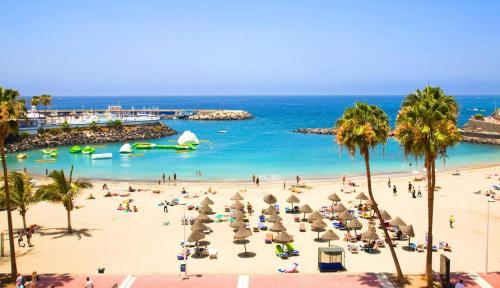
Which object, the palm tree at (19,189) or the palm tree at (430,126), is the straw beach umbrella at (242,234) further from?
the palm tree at (19,189)

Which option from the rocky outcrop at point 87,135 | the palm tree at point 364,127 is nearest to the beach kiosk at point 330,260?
the palm tree at point 364,127

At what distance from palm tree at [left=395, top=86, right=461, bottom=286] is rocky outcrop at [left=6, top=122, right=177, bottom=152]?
8294 cm

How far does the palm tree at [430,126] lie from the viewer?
17.7m

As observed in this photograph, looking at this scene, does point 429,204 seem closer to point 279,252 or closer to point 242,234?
point 279,252

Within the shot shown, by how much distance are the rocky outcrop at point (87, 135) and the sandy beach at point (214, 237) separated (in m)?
50.7

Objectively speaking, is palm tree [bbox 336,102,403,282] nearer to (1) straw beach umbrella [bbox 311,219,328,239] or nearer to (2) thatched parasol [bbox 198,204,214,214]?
(1) straw beach umbrella [bbox 311,219,328,239]

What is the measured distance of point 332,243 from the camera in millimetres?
28484

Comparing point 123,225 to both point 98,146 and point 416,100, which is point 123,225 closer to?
point 416,100

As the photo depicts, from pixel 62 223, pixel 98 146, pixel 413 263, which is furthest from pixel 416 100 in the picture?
pixel 98 146

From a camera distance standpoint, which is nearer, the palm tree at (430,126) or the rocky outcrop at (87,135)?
the palm tree at (430,126)

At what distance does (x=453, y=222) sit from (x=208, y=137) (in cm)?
8252

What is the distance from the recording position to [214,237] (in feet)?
97.9

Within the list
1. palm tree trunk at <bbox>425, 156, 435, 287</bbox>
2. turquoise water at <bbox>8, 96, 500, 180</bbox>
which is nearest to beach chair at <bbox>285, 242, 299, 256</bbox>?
palm tree trunk at <bbox>425, 156, 435, 287</bbox>

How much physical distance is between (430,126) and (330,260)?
30.7 feet
